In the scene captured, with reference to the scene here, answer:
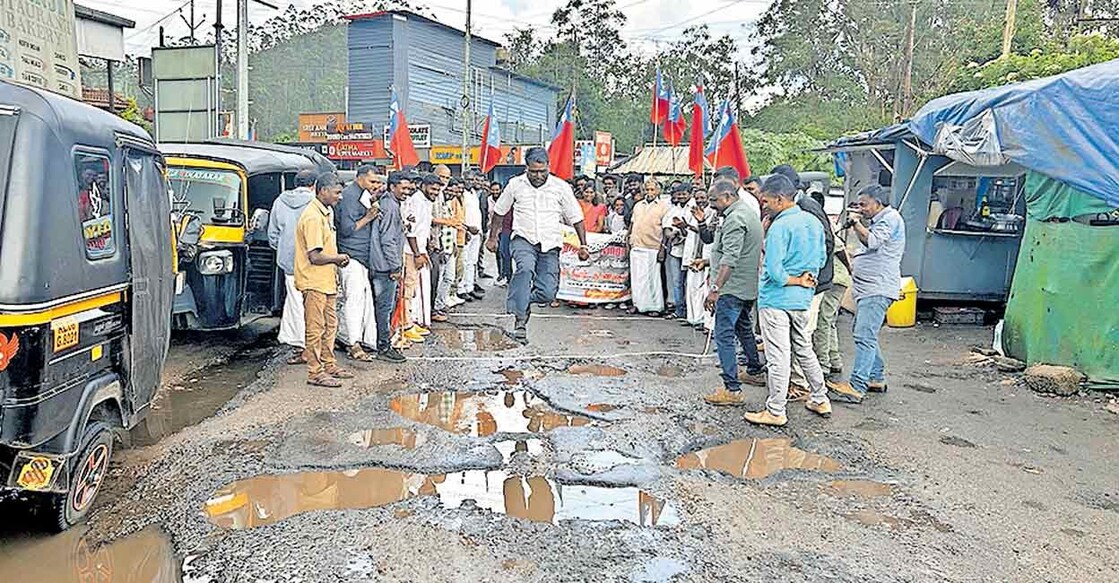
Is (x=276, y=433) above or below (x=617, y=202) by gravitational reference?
below

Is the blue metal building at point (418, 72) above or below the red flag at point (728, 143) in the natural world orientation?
above

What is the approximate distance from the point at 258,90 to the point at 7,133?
164 feet

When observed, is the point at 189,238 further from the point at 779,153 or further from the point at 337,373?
the point at 779,153

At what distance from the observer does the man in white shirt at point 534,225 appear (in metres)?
8.62

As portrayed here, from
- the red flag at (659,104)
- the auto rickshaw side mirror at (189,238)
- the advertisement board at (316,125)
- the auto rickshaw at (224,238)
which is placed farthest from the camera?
the advertisement board at (316,125)

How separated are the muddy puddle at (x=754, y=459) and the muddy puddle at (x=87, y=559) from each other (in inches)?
114

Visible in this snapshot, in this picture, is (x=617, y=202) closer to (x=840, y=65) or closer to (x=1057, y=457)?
(x=1057, y=457)

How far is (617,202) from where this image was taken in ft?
42.1

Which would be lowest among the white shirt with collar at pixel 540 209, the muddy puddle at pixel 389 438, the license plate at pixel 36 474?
the muddy puddle at pixel 389 438

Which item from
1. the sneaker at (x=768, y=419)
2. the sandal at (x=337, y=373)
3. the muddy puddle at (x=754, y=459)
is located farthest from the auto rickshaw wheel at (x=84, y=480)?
the sneaker at (x=768, y=419)

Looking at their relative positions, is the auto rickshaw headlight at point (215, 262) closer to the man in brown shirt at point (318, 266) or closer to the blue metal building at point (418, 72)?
the man in brown shirt at point (318, 266)

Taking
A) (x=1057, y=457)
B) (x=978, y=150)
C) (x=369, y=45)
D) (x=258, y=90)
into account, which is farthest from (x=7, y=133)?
(x=258, y=90)

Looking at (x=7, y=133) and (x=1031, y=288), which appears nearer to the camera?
(x=7, y=133)

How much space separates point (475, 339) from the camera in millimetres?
9047
